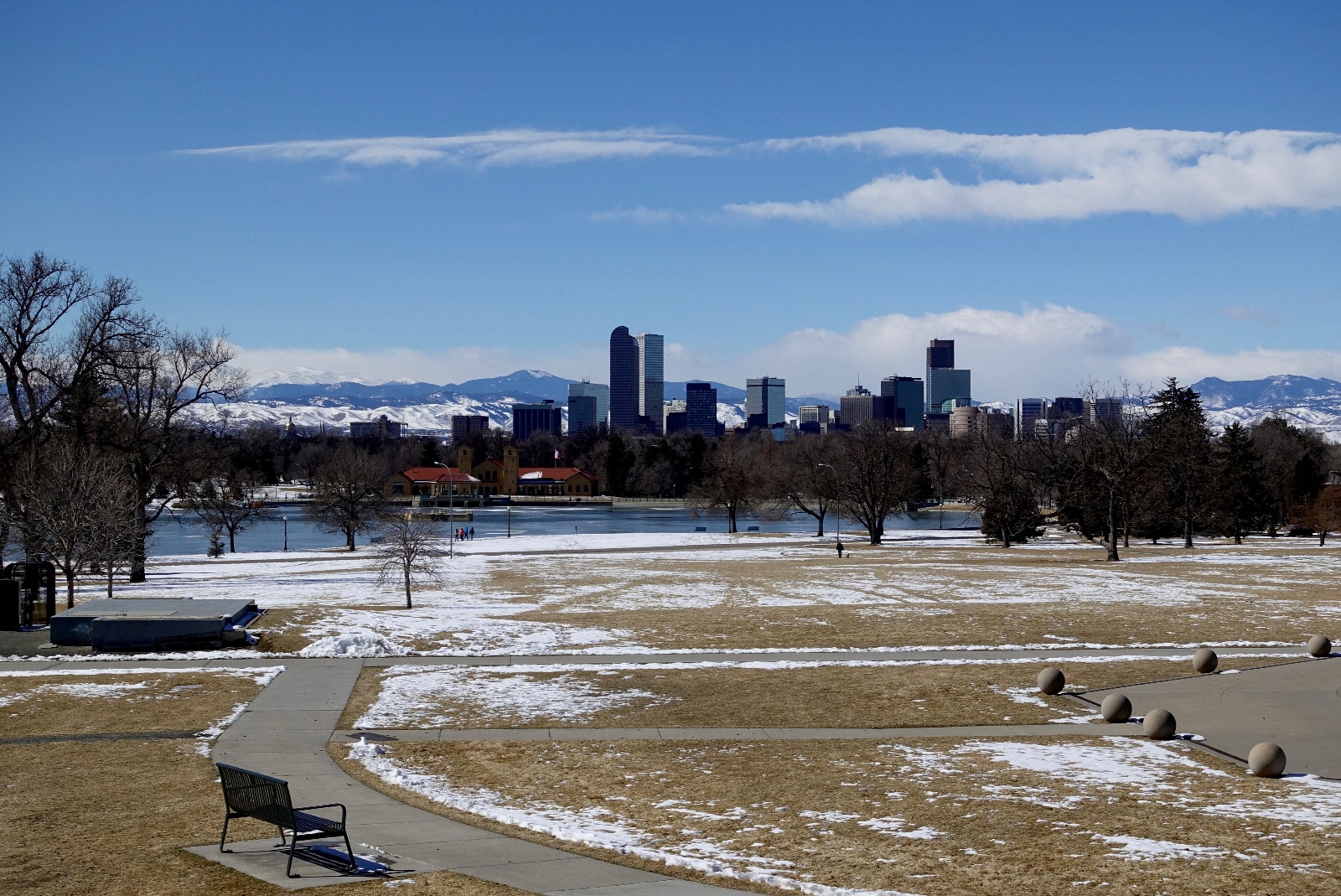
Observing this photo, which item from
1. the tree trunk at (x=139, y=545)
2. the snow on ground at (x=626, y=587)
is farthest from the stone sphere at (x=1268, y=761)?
the tree trunk at (x=139, y=545)

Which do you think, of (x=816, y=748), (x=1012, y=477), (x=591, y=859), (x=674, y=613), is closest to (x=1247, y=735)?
(x=816, y=748)

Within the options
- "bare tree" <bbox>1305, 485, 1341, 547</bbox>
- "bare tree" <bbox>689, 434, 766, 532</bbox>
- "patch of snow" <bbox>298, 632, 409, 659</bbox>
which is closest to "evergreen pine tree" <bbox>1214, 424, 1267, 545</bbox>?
"bare tree" <bbox>1305, 485, 1341, 547</bbox>

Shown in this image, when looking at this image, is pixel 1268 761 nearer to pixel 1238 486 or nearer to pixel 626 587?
pixel 626 587

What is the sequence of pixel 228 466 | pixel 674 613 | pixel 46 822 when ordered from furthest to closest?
pixel 228 466 → pixel 674 613 → pixel 46 822

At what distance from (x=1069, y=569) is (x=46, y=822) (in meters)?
46.5

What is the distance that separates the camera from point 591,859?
1183 cm

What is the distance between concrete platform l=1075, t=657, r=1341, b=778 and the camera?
16.6m

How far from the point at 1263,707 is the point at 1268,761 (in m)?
5.17

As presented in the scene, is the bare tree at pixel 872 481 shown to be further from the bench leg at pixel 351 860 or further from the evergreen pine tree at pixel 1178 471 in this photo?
the bench leg at pixel 351 860

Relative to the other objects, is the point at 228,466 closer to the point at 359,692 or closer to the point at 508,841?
the point at 359,692

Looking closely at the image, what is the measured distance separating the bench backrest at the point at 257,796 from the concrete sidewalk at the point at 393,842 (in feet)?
1.56

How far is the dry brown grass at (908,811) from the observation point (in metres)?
11.2

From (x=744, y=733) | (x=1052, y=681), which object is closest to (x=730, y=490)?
(x=1052, y=681)

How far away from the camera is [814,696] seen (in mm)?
21547
